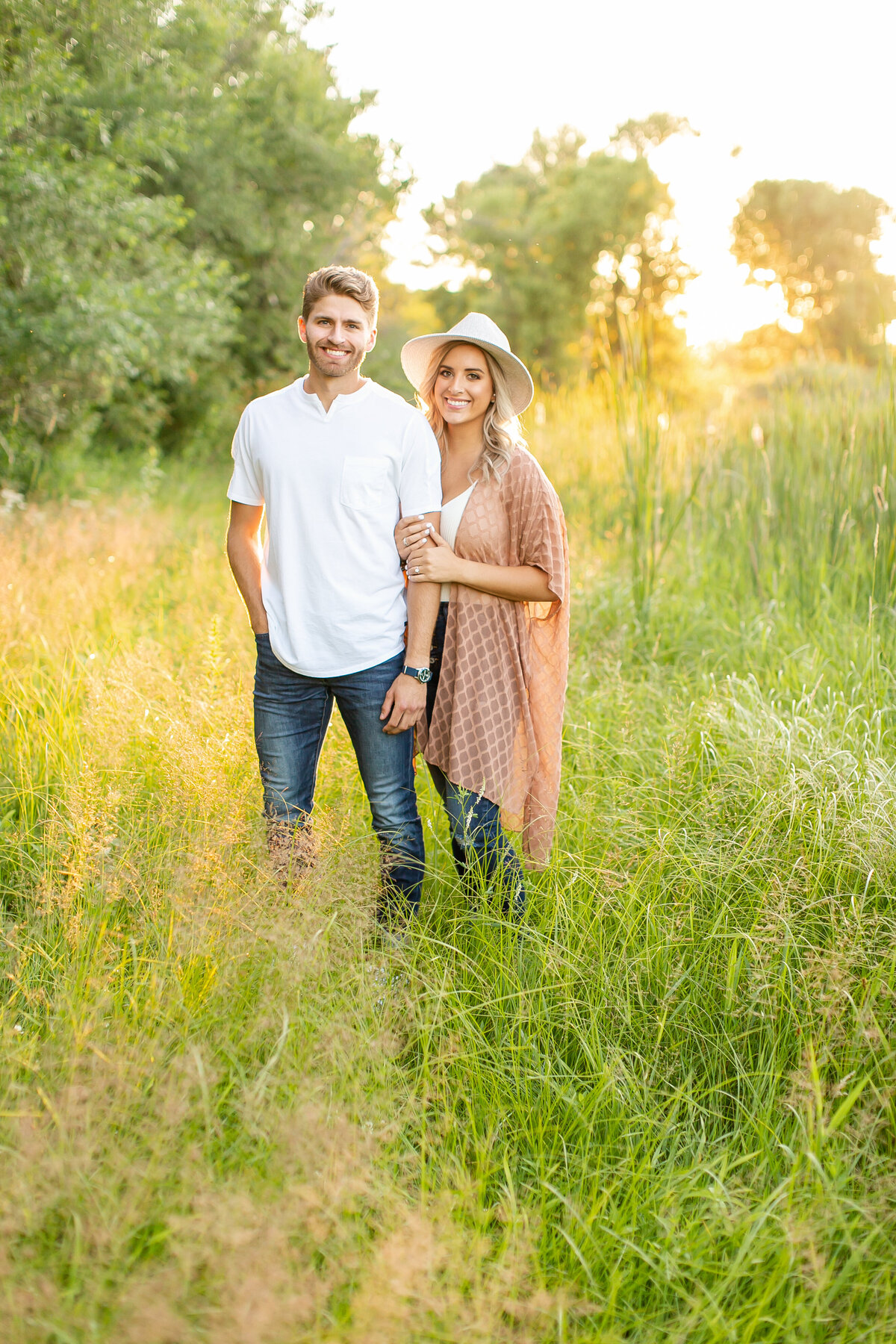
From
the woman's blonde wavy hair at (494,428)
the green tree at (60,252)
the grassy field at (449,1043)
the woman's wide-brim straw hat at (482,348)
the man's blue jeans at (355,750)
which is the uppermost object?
the green tree at (60,252)

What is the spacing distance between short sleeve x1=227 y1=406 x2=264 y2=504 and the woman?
0.42 metres

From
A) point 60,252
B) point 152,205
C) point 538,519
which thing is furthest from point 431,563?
point 152,205

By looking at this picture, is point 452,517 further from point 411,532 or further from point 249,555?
point 249,555

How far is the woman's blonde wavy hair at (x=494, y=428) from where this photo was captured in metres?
2.39

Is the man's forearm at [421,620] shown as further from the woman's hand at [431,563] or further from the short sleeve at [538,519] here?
the short sleeve at [538,519]

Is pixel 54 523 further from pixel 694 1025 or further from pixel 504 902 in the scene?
pixel 694 1025

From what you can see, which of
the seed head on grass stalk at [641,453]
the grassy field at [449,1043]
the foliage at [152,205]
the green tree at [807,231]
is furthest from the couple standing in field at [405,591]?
the green tree at [807,231]

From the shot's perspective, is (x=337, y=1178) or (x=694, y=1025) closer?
(x=337, y=1178)

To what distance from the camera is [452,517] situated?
2393mm

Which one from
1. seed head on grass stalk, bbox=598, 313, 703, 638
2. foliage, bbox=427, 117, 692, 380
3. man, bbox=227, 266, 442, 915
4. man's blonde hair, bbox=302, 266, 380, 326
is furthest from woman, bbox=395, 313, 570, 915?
foliage, bbox=427, 117, 692, 380

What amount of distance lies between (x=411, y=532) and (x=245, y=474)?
1.61ft

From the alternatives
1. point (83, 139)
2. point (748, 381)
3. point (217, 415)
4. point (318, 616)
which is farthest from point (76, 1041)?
point (217, 415)

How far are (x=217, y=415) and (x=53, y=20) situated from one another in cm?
744

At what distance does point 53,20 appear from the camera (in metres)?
6.18
